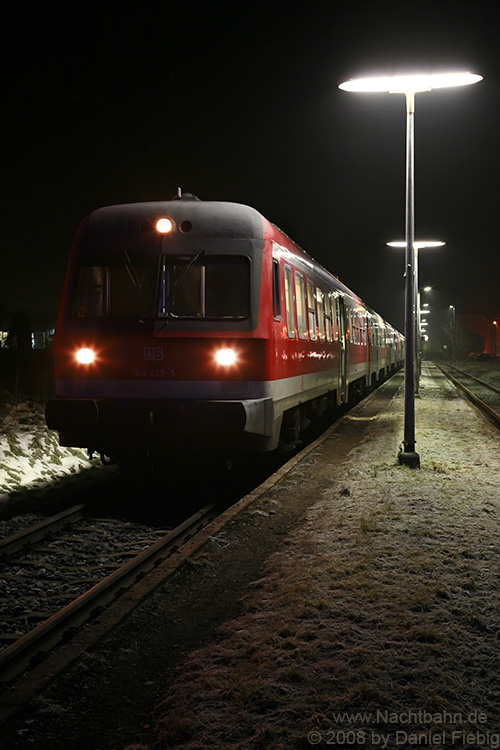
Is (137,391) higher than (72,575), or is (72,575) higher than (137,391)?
(137,391)

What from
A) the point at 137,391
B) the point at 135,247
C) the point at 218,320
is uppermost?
the point at 135,247

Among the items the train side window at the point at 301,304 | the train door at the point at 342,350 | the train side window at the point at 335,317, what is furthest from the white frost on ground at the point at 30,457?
the train door at the point at 342,350

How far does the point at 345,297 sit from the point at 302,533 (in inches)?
465

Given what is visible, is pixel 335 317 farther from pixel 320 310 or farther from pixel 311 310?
pixel 311 310

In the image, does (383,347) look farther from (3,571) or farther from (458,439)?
(3,571)

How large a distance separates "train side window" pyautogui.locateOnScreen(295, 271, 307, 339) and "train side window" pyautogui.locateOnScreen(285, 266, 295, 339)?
50cm

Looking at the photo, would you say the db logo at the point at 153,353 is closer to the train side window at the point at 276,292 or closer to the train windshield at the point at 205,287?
the train windshield at the point at 205,287

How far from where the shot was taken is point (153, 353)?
8.09 meters

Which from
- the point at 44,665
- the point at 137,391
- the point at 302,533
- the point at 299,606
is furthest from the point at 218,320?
the point at 44,665

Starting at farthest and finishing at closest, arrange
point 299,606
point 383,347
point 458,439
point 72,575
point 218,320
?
1. point 383,347
2. point 458,439
3. point 218,320
4. point 72,575
5. point 299,606

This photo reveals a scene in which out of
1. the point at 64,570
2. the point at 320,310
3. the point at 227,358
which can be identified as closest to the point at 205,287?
the point at 227,358

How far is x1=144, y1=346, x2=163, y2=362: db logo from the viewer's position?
8070mm

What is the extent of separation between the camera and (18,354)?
25938 mm

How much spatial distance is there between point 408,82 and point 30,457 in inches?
298
